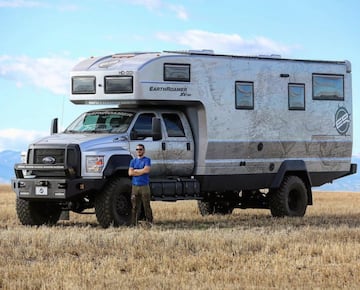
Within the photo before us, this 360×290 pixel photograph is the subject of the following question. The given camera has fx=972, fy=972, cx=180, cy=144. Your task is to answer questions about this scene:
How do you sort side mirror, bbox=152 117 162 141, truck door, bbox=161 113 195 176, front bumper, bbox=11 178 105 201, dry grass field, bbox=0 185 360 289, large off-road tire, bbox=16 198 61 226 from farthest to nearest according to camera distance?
1. truck door, bbox=161 113 195 176
2. large off-road tire, bbox=16 198 61 226
3. side mirror, bbox=152 117 162 141
4. front bumper, bbox=11 178 105 201
5. dry grass field, bbox=0 185 360 289

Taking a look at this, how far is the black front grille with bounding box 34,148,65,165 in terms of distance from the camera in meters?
18.7

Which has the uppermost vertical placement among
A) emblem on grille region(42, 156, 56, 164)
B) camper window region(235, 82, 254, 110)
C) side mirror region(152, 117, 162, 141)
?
camper window region(235, 82, 254, 110)

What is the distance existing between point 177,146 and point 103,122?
1.66 metres

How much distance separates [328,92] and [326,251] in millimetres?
9977

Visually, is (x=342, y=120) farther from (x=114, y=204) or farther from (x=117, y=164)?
(x=114, y=204)

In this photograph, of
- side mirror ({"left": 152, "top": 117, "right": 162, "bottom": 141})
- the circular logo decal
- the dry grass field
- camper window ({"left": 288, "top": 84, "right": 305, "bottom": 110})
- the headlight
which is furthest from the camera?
the circular logo decal

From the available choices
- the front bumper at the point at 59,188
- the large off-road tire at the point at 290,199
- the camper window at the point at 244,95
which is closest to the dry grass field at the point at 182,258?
the front bumper at the point at 59,188

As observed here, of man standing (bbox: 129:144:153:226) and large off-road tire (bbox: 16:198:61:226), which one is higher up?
man standing (bbox: 129:144:153:226)

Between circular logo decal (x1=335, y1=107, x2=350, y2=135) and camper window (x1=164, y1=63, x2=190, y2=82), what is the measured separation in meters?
4.82

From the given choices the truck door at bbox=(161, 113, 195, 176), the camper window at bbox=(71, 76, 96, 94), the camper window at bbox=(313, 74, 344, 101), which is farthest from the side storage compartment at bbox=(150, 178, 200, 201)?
the camper window at bbox=(313, 74, 344, 101)

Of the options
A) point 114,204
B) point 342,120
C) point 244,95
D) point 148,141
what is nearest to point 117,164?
point 114,204

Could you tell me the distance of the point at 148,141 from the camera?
19.7m

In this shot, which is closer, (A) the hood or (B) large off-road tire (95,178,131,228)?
(B) large off-road tire (95,178,131,228)

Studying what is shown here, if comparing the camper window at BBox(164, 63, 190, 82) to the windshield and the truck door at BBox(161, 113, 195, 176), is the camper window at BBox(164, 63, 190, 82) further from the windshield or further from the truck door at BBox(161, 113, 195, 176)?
the windshield
